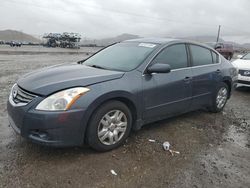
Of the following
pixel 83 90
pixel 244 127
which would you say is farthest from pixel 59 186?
pixel 244 127

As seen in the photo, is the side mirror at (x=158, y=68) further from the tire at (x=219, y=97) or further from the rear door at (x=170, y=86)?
the tire at (x=219, y=97)

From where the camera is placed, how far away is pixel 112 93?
3.14 metres

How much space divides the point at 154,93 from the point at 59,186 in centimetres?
191

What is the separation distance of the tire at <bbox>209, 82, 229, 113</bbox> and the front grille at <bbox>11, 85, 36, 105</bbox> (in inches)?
145

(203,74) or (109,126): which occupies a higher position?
(203,74)

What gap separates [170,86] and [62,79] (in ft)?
Answer: 5.82

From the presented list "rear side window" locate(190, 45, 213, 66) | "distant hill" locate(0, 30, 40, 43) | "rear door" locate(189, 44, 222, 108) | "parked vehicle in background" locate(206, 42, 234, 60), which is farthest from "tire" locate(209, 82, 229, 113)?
"distant hill" locate(0, 30, 40, 43)

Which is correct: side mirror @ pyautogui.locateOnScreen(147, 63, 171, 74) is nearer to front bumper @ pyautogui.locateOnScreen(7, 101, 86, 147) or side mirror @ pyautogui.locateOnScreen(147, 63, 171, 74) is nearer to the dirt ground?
the dirt ground

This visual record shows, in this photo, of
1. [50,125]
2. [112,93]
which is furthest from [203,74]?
[50,125]

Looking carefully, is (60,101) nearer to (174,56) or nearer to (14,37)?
(174,56)

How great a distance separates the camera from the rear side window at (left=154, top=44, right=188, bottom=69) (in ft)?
12.9

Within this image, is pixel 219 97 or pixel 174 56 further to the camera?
pixel 219 97

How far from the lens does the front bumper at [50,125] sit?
2.79m

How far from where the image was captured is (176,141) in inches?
149
